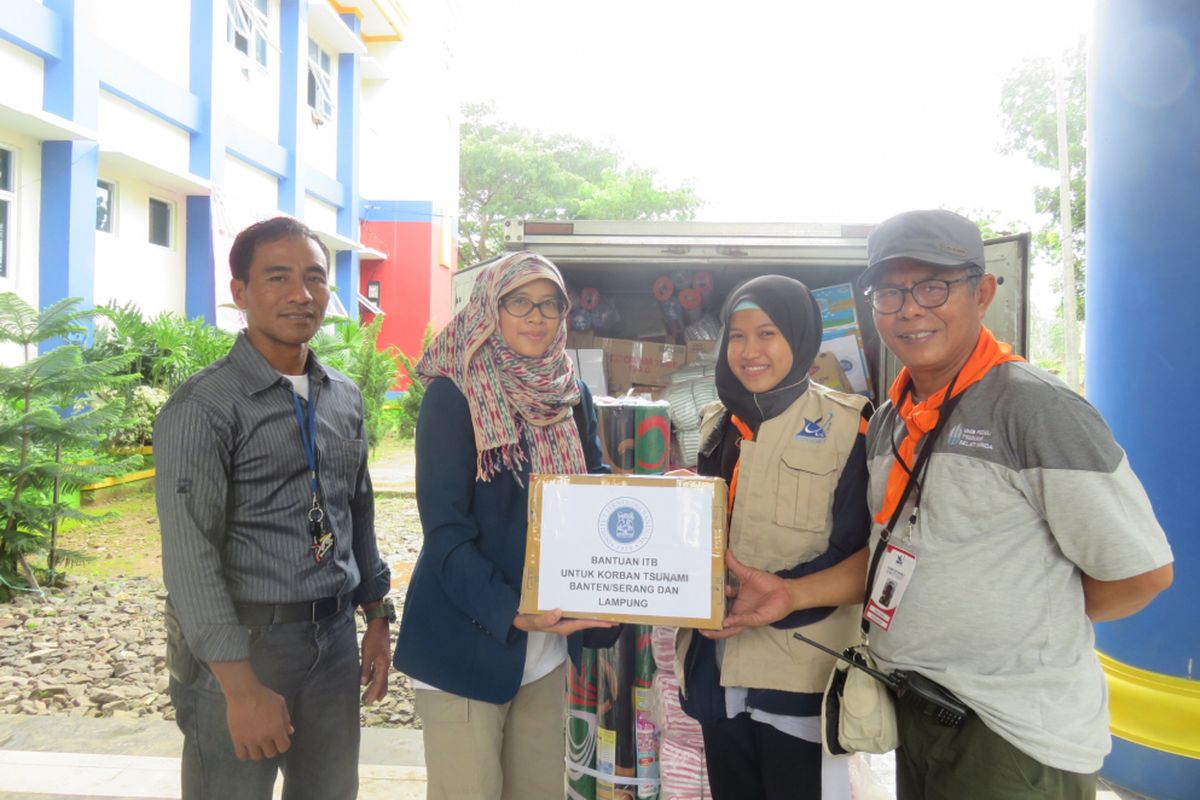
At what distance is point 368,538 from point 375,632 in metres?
0.29

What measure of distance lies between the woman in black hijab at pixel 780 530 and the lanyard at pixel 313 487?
990mm

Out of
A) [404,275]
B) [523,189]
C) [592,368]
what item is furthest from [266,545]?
[523,189]

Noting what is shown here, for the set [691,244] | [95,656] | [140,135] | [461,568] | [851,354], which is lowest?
[95,656]

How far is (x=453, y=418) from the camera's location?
1.96 meters

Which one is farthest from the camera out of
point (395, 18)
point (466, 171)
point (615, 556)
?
point (466, 171)

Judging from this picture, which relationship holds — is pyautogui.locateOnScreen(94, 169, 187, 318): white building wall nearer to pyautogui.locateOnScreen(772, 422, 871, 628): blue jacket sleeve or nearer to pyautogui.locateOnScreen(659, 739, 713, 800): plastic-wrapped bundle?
pyautogui.locateOnScreen(659, 739, 713, 800): plastic-wrapped bundle

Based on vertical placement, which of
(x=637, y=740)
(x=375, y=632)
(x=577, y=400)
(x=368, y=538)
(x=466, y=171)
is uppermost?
(x=466, y=171)

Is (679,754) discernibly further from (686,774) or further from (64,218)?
(64,218)

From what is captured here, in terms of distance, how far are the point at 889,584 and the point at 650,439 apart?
120cm

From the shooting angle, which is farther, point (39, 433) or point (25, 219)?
point (25, 219)

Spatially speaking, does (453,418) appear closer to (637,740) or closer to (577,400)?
(577,400)

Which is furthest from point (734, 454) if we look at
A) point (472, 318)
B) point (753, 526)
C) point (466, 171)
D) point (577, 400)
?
point (466, 171)

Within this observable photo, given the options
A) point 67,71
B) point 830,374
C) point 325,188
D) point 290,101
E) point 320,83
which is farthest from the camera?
point 320,83

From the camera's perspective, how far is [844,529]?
1938mm
